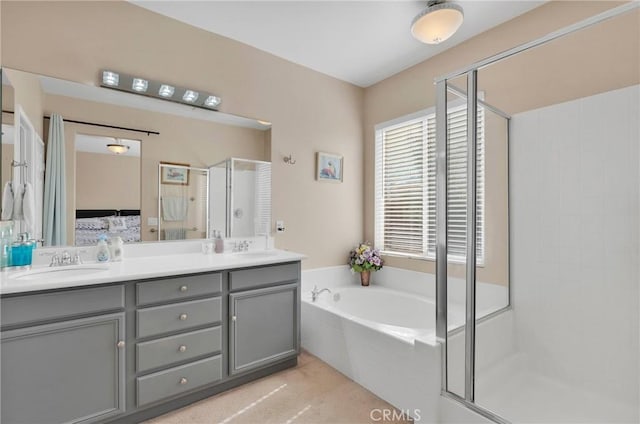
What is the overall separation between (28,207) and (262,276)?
141 centimetres

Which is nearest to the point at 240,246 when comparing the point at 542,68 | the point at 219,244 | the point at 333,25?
the point at 219,244

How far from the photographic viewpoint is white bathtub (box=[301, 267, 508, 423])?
1708 mm

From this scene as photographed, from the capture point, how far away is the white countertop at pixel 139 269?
140 cm

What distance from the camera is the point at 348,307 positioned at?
116 inches

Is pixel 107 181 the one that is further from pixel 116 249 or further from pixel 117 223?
pixel 116 249

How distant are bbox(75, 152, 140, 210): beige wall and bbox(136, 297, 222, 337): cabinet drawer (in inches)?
Result: 33.5

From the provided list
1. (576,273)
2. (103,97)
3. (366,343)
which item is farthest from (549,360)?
(103,97)

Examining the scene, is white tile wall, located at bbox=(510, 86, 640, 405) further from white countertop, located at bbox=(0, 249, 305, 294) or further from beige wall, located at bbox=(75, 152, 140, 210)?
beige wall, located at bbox=(75, 152, 140, 210)

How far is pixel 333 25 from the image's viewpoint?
238 centimetres

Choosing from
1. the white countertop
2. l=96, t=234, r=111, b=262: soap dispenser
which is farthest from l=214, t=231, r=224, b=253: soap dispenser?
l=96, t=234, r=111, b=262: soap dispenser

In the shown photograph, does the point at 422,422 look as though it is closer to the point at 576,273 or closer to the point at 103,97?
the point at 576,273

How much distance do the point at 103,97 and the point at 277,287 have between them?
1.76 metres

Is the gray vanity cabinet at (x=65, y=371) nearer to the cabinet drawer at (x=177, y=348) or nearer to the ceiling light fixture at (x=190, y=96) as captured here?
the cabinet drawer at (x=177, y=348)

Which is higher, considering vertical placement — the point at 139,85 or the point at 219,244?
the point at 139,85
